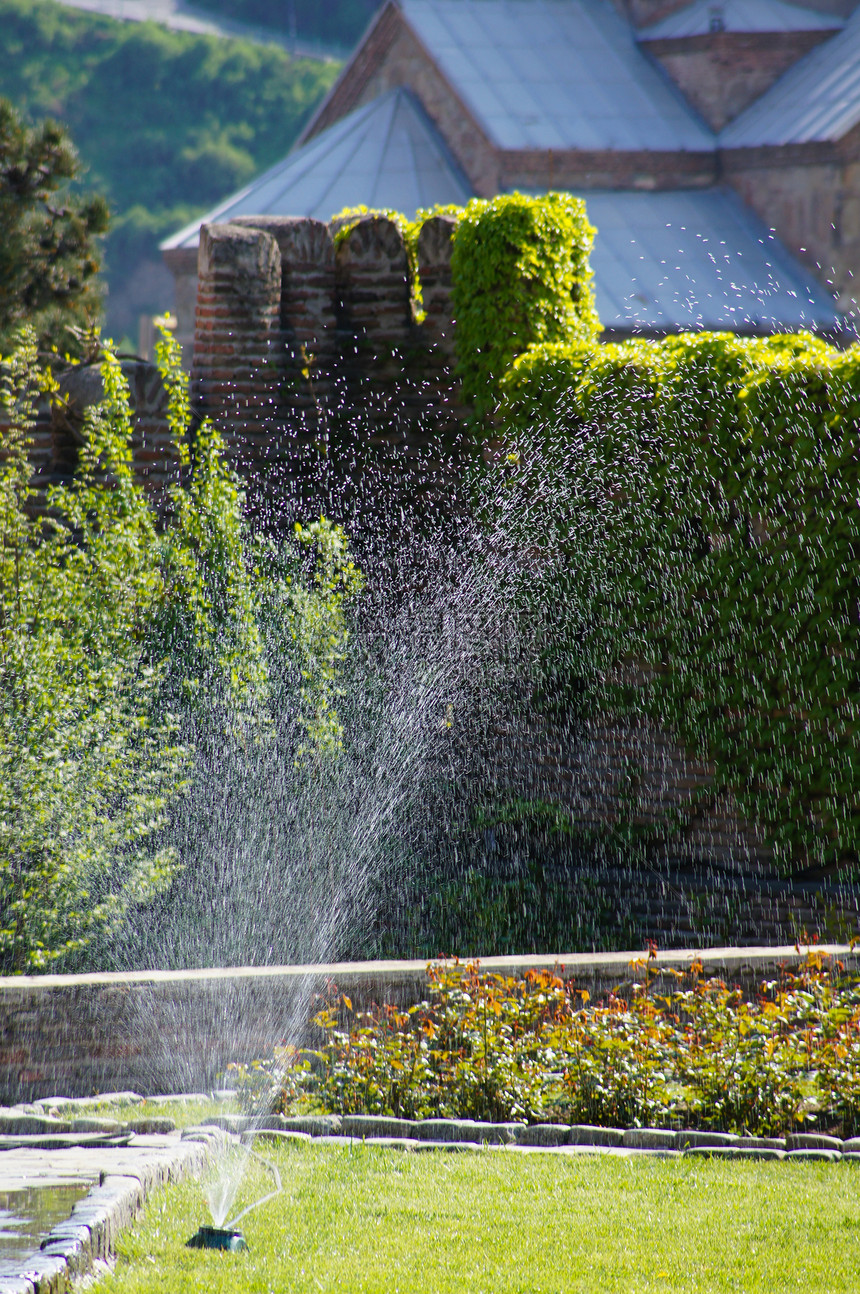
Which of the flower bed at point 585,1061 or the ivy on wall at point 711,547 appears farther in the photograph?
the ivy on wall at point 711,547

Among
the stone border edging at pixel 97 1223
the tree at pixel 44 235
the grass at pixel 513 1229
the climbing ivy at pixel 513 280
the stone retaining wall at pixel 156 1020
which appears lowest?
the grass at pixel 513 1229

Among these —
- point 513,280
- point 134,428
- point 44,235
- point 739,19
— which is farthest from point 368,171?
point 134,428

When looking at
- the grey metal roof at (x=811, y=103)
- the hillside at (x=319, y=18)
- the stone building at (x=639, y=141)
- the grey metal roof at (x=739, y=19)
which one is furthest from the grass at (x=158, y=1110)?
the hillside at (x=319, y=18)

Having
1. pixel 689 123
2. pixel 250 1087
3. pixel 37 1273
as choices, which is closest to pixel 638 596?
pixel 250 1087

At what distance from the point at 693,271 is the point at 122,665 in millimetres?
17870

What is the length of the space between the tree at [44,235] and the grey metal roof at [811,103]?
1592cm

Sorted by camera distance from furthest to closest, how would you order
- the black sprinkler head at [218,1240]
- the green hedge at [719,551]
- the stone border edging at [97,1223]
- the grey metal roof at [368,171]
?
1. the grey metal roof at [368,171]
2. the green hedge at [719,551]
3. the black sprinkler head at [218,1240]
4. the stone border edging at [97,1223]

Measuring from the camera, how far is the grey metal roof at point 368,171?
23047 mm

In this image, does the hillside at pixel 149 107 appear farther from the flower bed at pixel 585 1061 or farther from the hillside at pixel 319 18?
the flower bed at pixel 585 1061

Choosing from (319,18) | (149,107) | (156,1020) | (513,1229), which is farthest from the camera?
(319,18)

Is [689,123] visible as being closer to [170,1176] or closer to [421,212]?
[421,212]

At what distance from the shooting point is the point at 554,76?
26.7 meters

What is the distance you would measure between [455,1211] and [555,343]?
6.61 metres

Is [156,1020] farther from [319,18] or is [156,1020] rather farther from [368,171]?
[319,18]
